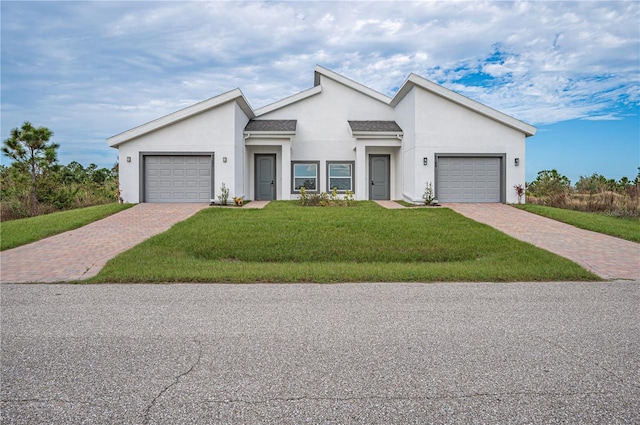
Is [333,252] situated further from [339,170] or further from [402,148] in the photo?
[339,170]

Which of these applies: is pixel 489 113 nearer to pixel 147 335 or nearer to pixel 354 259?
pixel 354 259

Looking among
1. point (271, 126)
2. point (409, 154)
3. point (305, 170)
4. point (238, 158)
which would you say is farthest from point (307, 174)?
point (409, 154)

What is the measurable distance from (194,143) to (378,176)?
30.1 ft

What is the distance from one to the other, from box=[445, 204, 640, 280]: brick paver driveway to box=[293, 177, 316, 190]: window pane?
7271mm

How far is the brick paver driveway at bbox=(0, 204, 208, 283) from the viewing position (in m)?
8.79

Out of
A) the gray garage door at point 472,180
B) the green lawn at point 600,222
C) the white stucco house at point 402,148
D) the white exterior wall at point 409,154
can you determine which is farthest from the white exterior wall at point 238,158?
the green lawn at point 600,222

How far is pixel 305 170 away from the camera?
73.6 feet

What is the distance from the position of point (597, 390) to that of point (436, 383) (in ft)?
4.04

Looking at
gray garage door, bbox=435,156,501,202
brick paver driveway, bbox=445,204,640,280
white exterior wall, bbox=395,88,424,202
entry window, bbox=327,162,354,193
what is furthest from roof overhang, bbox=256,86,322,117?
brick paver driveway, bbox=445,204,640,280

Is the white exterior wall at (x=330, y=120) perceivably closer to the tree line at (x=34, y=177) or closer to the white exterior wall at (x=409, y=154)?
the white exterior wall at (x=409, y=154)

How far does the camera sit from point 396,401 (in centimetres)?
322

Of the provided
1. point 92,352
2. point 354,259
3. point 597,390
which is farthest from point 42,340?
point 354,259

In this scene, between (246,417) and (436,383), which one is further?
(436,383)

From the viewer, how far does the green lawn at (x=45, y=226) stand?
41.6 feet
